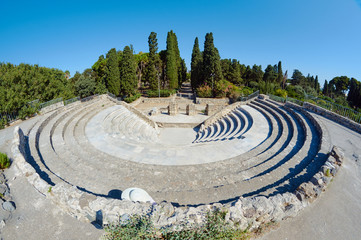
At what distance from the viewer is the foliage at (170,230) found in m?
3.43

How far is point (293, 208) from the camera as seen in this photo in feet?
14.1

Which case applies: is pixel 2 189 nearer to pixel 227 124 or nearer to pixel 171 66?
pixel 227 124

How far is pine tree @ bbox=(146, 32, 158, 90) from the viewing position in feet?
92.7

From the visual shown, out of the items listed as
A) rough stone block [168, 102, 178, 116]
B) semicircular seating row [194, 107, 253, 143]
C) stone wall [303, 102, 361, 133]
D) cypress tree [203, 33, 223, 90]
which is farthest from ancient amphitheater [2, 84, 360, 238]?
cypress tree [203, 33, 223, 90]

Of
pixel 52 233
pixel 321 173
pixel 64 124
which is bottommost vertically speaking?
pixel 52 233

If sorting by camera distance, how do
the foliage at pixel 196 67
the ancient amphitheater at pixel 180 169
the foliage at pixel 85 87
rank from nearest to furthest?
1. the ancient amphitheater at pixel 180 169
2. the foliage at pixel 85 87
3. the foliage at pixel 196 67

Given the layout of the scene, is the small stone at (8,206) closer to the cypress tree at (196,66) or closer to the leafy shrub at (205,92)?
the leafy shrub at (205,92)

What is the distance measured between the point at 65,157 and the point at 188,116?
13.8 metres

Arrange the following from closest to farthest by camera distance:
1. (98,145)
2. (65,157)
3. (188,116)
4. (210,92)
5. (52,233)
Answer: (52,233) → (65,157) → (98,145) → (188,116) → (210,92)

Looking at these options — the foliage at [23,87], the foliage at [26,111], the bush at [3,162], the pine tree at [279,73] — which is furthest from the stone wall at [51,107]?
the pine tree at [279,73]

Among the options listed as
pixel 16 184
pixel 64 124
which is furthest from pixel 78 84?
pixel 16 184

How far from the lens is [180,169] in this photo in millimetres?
6879

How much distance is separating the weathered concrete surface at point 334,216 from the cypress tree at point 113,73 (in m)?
25.0

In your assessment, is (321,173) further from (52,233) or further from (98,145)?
(98,145)
